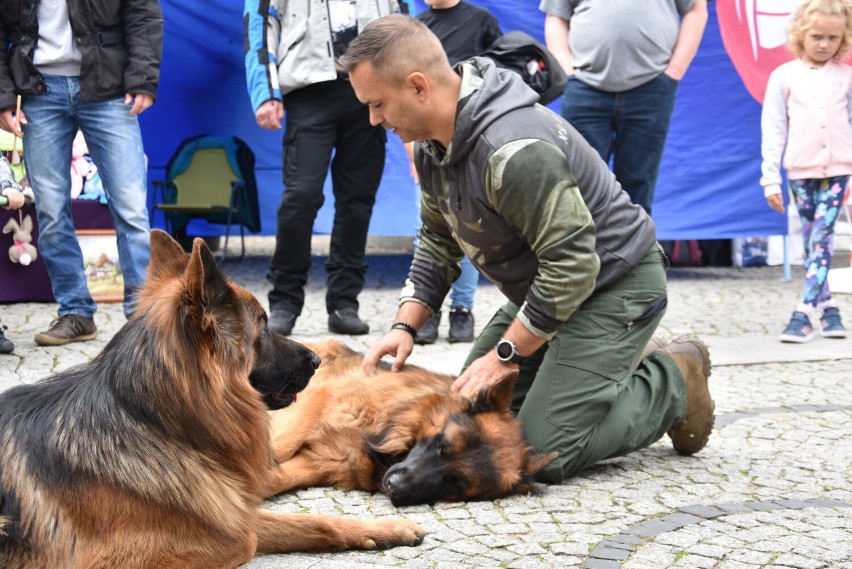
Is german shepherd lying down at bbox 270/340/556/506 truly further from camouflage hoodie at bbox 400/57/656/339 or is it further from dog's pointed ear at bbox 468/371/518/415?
camouflage hoodie at bbox 400/57/656/339

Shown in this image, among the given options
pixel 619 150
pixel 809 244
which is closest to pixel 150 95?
pixel 619 150

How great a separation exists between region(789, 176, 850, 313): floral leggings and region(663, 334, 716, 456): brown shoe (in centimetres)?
288

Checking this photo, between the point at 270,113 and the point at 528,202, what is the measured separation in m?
2.87

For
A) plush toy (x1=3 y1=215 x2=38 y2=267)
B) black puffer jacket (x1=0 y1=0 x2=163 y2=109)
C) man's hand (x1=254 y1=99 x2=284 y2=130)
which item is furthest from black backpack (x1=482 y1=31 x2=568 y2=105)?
plush toy (x1=3 y1=215 x2=38 y2=267)

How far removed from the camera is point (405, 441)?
3494 millimetres

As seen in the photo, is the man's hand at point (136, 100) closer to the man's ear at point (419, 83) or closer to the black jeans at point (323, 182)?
the black jeans at point (323, 182)

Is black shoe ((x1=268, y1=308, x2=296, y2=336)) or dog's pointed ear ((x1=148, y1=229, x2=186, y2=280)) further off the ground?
dog's pointed ear ((x1=148, y1=229, x2=186, y2=280))

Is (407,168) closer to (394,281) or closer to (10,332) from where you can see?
(394,281)

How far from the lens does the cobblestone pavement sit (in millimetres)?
2969

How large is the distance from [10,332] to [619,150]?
3.95 metres

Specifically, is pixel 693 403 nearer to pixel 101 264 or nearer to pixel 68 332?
pixel 68 332

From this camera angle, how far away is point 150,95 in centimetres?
550

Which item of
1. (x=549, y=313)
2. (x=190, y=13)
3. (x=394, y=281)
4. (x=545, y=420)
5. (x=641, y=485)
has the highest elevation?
(x=190, y=13)

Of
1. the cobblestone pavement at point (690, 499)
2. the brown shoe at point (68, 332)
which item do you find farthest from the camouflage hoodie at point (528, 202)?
the brown shoe at point (68, 332)
